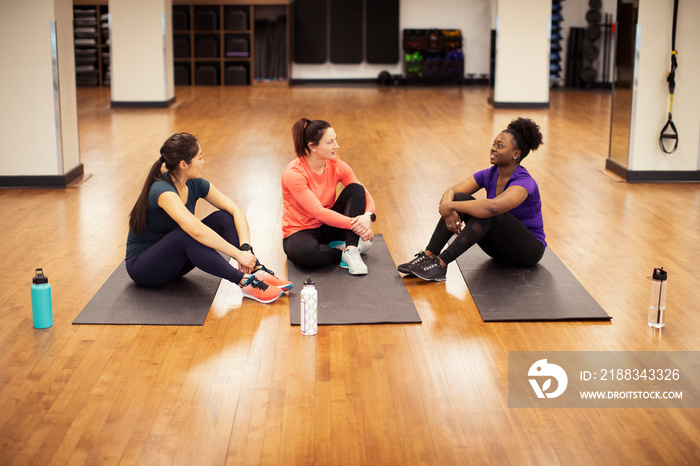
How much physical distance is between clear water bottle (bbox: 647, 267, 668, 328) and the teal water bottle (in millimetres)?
2686

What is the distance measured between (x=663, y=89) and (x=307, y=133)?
3.69 meters

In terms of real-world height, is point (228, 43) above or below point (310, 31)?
below

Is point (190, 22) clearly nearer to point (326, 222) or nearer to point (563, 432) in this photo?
point (326, 222)

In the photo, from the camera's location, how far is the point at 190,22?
600 inches

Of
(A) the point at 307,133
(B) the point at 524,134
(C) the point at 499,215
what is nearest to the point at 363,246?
(A) the point at 307,133

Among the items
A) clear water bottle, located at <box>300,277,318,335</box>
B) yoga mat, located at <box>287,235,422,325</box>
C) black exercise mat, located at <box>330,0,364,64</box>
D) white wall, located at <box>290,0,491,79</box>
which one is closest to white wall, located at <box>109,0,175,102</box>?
black exercise mat, located at <box>330,0,364,64</box>

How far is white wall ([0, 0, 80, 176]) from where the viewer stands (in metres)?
6.14

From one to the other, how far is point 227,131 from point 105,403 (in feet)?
22.9

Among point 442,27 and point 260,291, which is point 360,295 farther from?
point 442,27

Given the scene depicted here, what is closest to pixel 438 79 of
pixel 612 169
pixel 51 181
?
pixel 612 169

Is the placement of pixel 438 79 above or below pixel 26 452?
above

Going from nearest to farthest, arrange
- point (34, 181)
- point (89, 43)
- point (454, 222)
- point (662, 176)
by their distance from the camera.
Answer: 1. point (454, 222)
2. point (34, 181)
3. point (662, 176)
4. point (89, 43)

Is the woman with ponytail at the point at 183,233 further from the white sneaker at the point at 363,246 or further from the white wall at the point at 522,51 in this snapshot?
the white wall at the point at 522,51

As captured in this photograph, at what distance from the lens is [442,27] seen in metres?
15.8
